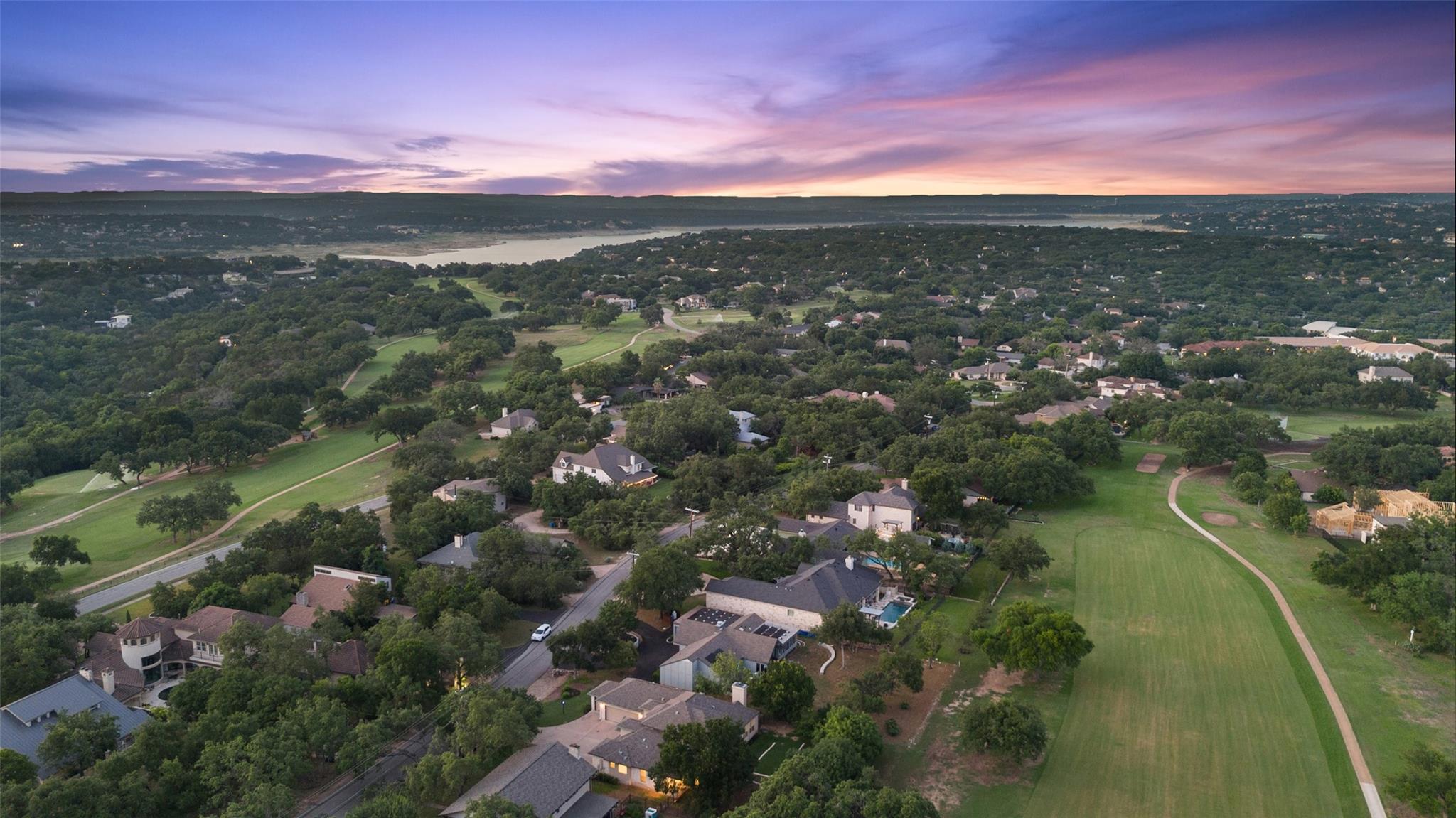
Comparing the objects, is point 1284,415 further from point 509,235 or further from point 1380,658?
point 509,235

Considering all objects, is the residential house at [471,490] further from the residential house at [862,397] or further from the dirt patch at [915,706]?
the residential house at [862,397]

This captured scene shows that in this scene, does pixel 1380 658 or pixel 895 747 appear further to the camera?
pixel 1380 658

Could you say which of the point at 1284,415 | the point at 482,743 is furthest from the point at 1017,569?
the point at 1284,415

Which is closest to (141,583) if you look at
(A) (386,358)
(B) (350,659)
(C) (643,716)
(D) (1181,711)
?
(B) (350,659)

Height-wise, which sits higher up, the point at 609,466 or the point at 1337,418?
the point at 1337,418

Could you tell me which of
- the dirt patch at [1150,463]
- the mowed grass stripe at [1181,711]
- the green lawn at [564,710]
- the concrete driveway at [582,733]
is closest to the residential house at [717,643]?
the green lawn at [564,710]

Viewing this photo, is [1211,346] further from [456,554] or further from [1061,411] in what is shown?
[456,554]
